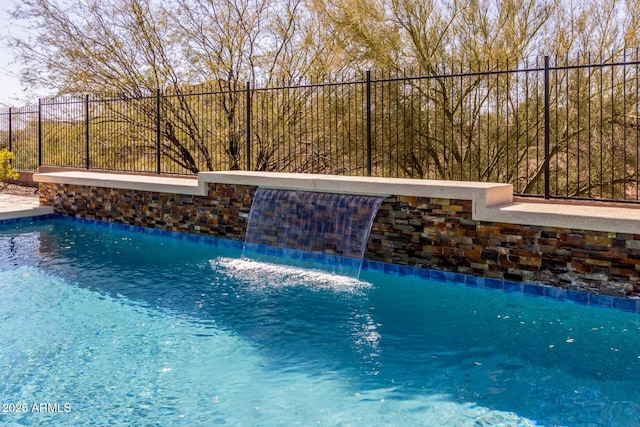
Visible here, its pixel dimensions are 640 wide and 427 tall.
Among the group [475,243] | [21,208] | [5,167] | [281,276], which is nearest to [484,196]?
[475,243]

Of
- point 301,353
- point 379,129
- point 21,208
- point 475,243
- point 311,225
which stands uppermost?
point 379,129

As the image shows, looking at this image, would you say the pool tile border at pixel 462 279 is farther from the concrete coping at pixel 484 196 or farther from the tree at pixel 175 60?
the tree at pixel 175 60

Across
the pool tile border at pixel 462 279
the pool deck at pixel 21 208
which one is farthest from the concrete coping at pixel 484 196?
the pool deck at pixel 21 208

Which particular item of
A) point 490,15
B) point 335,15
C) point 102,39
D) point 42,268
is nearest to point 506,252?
point 42,268

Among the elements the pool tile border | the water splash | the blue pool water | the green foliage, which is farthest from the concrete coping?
the green foliage

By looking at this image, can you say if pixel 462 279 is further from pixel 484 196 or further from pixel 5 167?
pixel 5 167

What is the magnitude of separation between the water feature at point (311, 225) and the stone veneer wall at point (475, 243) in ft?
0.76

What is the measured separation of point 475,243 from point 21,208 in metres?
9.55

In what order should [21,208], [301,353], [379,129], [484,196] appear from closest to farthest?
[301,353]
[484,196]
[379,129]
[21,208]

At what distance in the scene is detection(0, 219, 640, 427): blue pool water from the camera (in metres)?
3.67

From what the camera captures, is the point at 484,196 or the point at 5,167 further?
the point at 5,167

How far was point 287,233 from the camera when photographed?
8.15m

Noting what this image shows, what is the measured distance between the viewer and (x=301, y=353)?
4.63 meters

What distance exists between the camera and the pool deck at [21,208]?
11.5 meters
